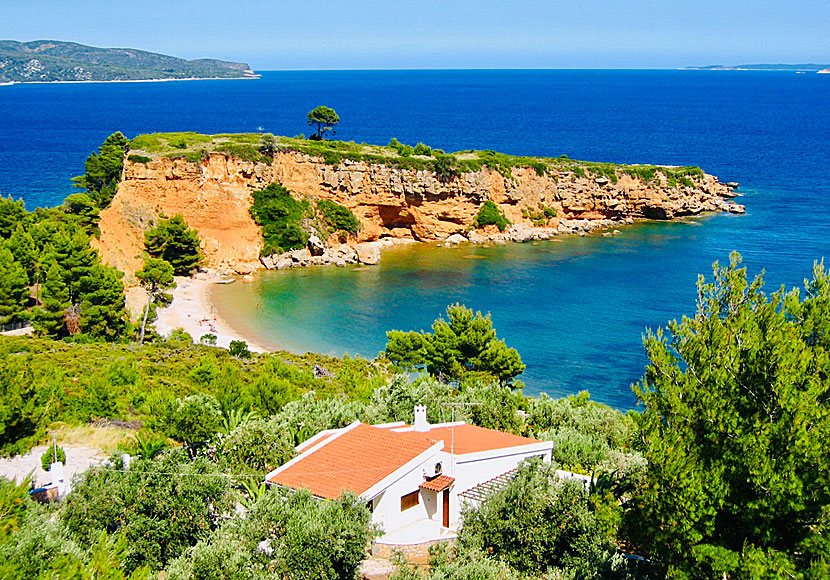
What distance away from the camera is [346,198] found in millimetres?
52750

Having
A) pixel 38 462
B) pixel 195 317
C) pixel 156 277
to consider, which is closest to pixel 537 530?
pixel 38 462

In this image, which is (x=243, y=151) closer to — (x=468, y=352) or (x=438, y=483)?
(x=468, y=352)

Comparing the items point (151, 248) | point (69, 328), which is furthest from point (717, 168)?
point (69, 328)

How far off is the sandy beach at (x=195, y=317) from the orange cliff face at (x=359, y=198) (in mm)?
3053

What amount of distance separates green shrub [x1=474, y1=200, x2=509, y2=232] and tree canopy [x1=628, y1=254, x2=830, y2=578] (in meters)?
45.5

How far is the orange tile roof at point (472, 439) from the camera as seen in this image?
15713mm

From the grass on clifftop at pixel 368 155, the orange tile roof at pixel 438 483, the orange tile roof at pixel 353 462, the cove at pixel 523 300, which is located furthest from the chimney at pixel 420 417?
the grass on clifftop at pixel 368 155

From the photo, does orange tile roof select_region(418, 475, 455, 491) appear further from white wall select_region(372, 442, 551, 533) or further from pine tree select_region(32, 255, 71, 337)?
pine tree select_region(32, 255, 71, 337)

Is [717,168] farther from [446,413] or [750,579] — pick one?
[750,579]

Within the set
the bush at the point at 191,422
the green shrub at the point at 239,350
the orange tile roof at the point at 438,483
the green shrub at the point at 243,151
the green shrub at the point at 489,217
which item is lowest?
the green shrub at the point at 239,350

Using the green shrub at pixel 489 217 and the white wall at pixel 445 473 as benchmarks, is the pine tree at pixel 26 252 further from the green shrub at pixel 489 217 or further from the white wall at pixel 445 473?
the green shrub at pixel 489 217

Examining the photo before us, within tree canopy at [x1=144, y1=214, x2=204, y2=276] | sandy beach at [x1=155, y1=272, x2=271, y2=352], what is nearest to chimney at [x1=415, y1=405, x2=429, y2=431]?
sandy beach at [x1=155, y1=272, x2=271, y2=352]

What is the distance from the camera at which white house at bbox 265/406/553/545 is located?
13867mm

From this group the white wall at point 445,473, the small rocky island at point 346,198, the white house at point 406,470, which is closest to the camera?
the white house at point 406,470
